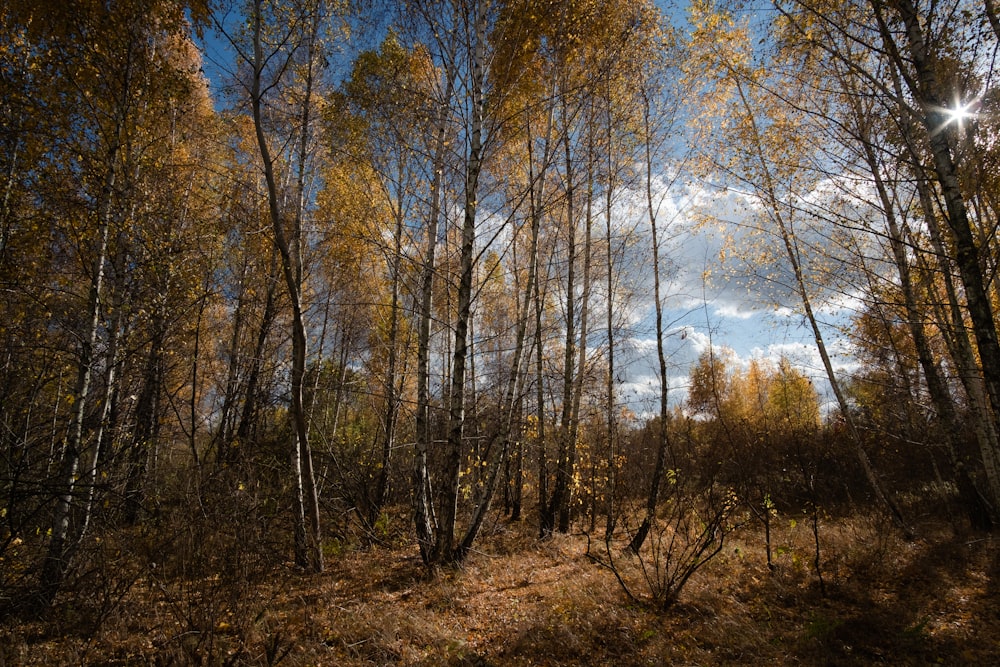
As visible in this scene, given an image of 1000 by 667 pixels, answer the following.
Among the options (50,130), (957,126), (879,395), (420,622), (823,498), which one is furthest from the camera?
(879,395)

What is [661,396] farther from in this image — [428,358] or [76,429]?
[76,429]

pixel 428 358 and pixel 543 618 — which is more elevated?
pixel 428 358

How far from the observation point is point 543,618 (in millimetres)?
3889

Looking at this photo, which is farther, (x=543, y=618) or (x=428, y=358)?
(x=428, y=358)

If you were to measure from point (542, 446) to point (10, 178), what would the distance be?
668 cm

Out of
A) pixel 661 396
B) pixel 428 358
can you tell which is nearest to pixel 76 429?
pixel 428 358

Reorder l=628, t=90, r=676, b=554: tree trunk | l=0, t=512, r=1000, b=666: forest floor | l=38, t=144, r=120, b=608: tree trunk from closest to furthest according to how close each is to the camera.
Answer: l=0, t=512, r=1000, b=666: forest floor < l=38, t=144, r=120, b=608: tree trunk < l=628, t=90, r=676, b=554: tree trunk

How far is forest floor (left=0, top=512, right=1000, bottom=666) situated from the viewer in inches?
130

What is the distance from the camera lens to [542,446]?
267 inches

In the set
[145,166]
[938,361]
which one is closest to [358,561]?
[145,166]

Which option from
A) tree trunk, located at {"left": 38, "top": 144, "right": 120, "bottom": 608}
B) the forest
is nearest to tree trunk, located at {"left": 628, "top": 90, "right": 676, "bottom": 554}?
the forest

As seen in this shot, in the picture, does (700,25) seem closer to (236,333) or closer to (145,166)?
(145,166)

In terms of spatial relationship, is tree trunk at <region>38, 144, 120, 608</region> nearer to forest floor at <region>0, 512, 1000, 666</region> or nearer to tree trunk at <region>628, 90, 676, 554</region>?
forest floor at <region>0, 512, 1000, 666</region>

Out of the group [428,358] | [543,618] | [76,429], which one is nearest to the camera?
[543,618]
